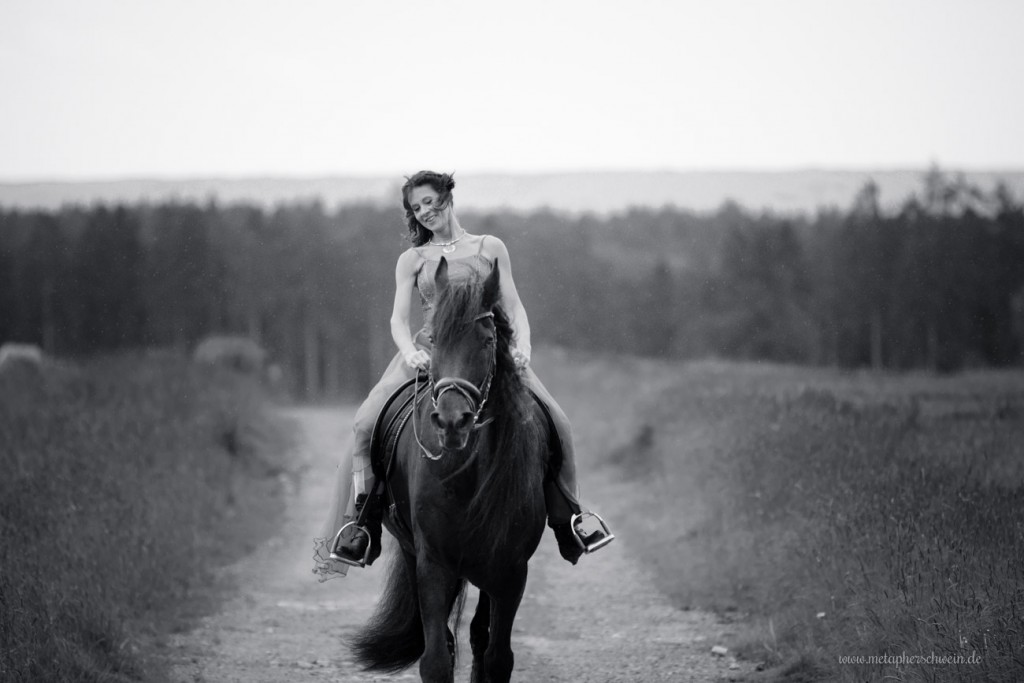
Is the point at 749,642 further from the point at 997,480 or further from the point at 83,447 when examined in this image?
the point at 83,447

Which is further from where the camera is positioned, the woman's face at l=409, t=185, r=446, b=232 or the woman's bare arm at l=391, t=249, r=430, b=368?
the woman's face at l=409, t=185, r=446, b=232

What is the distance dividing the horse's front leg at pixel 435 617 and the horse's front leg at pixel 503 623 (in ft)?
0.93

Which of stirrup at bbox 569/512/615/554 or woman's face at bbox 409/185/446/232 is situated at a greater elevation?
woman's face at bbox 409/185/446/232

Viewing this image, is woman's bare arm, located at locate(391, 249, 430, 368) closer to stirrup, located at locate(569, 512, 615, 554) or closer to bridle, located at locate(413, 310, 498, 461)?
bridle, located at locate(413, 310, 498, 461)

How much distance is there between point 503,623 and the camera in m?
5.19

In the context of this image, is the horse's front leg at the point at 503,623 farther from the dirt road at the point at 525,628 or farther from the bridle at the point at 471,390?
the dirt road at the point at 525,628

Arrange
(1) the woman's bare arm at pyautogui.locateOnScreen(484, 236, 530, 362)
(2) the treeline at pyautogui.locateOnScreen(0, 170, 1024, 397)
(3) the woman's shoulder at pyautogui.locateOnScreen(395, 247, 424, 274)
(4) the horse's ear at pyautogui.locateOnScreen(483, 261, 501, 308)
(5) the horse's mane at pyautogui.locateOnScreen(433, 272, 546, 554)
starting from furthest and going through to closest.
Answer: (2) the treeline at pyautogui.locateOnScreen(0, 170, 1024, 397)
(3) the woman's shoulder at pyautogui.locateOnScreen(395, 247, 424, 274)
(1) the woman's bare arm at pyautogui.locateOnScreen(484, 236, 530, 362)
(5) the horse's mane at pyautogui.locateOnScreen(433, 272, 546, 554)
(4) the horse's ear at pyautogui.locateOnScreen(483, 261, 501, 308)

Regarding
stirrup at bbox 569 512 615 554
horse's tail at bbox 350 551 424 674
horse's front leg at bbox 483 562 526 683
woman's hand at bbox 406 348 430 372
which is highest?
A: woman's hand at bbox 406 348 430 372

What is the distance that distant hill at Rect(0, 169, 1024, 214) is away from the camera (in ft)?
166

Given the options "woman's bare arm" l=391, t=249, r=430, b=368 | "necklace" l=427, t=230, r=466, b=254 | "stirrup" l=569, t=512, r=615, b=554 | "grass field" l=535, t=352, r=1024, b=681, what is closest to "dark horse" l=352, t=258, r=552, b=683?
"stirrup" l=569, t=512, r=615, b=554

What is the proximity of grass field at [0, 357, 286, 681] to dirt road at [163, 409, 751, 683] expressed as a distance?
1.43 ft

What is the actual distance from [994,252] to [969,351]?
202 inches

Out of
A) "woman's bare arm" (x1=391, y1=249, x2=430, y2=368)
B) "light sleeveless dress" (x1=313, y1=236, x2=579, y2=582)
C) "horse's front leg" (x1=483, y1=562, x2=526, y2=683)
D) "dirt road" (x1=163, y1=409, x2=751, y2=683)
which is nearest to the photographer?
"horse's front leg" (x1=483, y1=562, x2=526, y2=683)

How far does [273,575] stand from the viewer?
410 inches
